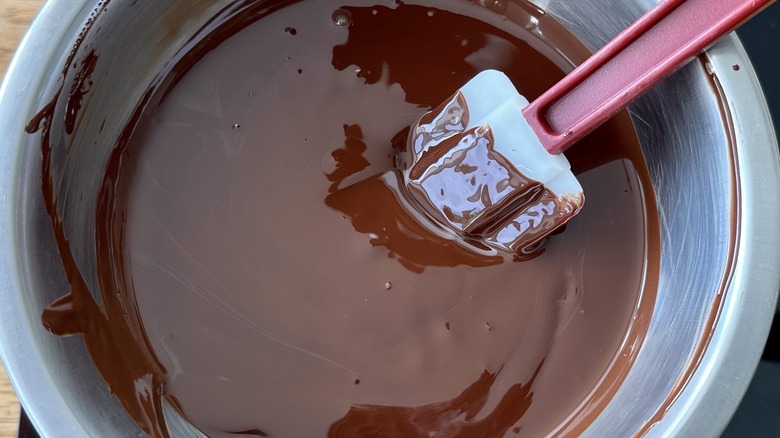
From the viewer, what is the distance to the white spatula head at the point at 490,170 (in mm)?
997

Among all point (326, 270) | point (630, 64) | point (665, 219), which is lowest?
point (326, 270)

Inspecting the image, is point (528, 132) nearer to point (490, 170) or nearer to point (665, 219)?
point (490, 170)

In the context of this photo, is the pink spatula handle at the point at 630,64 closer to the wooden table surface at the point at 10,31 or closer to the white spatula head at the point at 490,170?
the white spatula head at the point at 490,170

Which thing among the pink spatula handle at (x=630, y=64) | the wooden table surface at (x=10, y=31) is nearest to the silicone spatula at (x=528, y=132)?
the pink spatula handle at (x=630, y=64)

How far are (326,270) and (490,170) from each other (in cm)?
33

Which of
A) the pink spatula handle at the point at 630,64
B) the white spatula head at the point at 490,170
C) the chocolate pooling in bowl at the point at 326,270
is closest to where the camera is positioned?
the pink spatula handle at the point at 630,64

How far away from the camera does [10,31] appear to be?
1148 mm

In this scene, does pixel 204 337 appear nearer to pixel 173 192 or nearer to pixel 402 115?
pixel 173 192

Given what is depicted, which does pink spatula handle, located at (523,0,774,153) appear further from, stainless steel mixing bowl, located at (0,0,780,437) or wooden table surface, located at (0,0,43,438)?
wooden table surface, located at (0,0,43,438)

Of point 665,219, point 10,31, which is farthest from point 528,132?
point 10,31

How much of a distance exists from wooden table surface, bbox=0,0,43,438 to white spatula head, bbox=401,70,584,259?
74 cm

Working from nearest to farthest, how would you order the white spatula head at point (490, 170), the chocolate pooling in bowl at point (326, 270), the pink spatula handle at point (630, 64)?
the pink spatula handle at point (630, 64)
the white spatula head at point (490, 170)
the chocolate pooling in bowl at point (326, 270)

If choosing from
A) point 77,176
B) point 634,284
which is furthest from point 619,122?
point 77,176

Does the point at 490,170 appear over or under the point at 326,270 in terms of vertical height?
over
